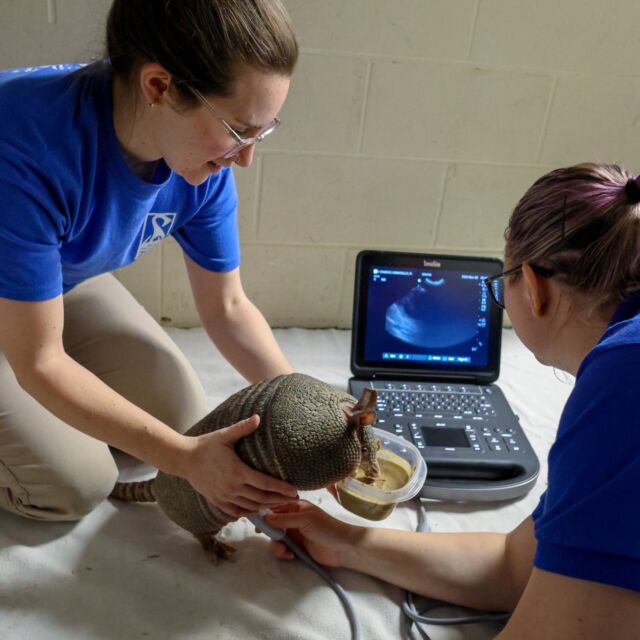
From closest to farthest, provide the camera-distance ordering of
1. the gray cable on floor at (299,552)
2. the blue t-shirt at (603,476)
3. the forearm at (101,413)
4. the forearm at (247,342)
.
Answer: the blue t-shirt at (603,476) → the forearm at (101,413) → the gray cable on floor at (299,552) → the forearm at (247,342)

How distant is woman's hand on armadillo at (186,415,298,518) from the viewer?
98 centimetres

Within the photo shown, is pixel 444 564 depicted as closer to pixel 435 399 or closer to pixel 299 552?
pixel 299 552

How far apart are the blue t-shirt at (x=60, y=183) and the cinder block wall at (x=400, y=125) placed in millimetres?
728

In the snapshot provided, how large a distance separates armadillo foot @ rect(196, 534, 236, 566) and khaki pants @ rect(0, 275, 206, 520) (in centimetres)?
23

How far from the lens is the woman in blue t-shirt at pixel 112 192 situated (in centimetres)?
93

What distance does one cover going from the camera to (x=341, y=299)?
7.09ft

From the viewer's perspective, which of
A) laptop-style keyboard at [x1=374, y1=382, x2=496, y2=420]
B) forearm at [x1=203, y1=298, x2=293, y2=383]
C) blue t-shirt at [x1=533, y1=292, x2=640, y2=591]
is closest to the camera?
blue t-shirt at [x1=533, y1=292, x2=640, y2=591]

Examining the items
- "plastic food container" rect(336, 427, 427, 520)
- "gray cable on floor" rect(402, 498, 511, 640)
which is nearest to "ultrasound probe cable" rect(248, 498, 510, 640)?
"gray cable on floor" rect(402, 498, 511, 640)

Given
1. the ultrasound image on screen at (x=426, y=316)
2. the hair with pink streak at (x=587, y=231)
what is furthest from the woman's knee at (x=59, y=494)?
the hair with pink streak at (x=587, y=231)

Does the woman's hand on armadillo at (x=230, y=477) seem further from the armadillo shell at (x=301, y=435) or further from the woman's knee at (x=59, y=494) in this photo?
the woman's knee at (x=59, y=494)

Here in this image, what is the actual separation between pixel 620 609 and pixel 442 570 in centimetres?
44

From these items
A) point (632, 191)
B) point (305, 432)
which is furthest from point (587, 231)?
point (305, 432)

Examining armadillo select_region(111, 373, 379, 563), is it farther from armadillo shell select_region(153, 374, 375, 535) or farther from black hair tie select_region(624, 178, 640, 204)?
black hair tie select_region(624, 178, 640, 204)

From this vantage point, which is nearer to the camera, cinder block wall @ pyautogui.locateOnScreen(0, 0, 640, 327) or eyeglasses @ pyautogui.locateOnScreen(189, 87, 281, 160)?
eyeglasses @ pyautogui.locateOnScreen(189, 87, 281, 160)
